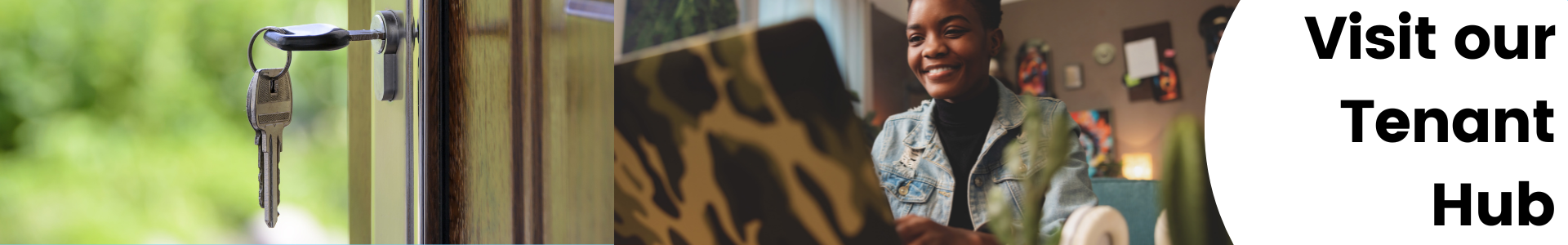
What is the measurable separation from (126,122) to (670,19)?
2205 millimetres

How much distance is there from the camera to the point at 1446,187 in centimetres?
37

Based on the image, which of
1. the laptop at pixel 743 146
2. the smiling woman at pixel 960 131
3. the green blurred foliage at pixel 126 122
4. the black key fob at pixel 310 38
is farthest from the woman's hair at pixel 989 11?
the green blurred foliage at pixel 126 122

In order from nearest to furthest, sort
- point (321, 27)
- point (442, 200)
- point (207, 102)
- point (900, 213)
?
point (900, 213) < point (321, 27) < point (442, 200) < point (207, 102)

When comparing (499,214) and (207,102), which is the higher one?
(207,102)

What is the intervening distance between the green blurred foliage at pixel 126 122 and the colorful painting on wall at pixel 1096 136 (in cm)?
198

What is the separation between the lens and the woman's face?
44cm

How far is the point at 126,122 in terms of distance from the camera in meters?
2.05

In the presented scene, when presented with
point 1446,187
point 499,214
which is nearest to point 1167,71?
point 1446,187

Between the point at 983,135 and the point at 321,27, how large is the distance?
0.62 meters

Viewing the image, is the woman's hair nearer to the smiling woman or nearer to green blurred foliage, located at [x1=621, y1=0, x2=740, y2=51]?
the smiling woman

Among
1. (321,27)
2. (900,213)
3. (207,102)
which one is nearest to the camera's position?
(900,213)

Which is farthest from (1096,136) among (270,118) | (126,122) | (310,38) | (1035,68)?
(126,122)

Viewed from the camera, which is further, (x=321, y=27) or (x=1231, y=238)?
(x=321, y=27)

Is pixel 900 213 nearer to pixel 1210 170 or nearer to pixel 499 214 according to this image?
pixel 1210 170
